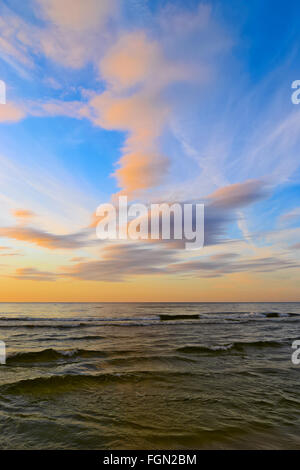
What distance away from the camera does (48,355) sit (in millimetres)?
13422

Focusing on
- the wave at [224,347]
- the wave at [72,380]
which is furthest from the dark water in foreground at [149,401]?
the wave at [224,347]

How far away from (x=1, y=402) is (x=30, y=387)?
1379 millimetres

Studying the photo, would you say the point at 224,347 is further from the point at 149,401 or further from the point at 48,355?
the point at 48,355

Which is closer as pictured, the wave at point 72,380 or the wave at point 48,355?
the wave at point 72,380

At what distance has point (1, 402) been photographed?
718 cm

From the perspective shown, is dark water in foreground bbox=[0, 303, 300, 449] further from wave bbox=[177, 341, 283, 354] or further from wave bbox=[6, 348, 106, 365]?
wave bbox=[177, 341, 283, 354]

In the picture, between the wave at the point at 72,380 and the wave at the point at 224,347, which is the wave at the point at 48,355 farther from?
the wave at the point at 224,347

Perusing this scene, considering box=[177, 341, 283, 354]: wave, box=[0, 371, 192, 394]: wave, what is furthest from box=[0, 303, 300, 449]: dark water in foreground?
box=[177, 341, 283, 354]: wave

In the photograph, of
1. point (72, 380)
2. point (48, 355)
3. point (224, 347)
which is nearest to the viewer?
point (72, 380)

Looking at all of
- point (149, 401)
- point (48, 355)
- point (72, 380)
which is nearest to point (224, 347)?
point (149, 401)

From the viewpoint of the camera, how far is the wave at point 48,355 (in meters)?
12.5

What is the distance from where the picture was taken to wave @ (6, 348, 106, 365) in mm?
12466
